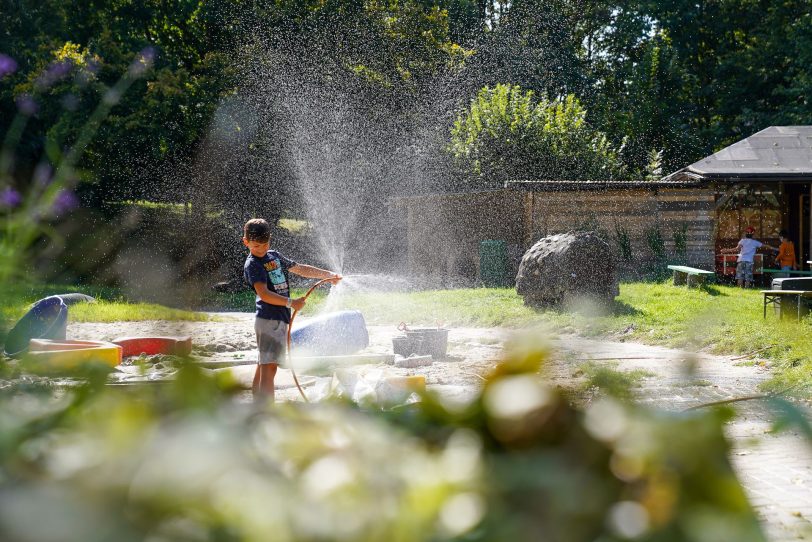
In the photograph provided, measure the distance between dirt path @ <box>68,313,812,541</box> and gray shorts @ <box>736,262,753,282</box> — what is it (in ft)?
27.9

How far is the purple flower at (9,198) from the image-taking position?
4.85ft

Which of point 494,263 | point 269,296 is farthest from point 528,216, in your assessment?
point 269,296

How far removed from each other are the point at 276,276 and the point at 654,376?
12.6ft

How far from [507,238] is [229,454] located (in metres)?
21.9

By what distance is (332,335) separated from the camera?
10.9 metres

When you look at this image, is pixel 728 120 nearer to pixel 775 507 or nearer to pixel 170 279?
pixel 170 279

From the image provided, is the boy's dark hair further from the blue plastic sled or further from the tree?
the tree

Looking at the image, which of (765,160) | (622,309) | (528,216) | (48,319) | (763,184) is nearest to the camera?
(48,319)

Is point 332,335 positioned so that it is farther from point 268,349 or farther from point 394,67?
point 394,67

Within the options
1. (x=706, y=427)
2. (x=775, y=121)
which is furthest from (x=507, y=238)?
(x=706, y=427)

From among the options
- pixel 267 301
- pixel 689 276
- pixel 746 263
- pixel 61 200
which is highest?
pixel 61 200

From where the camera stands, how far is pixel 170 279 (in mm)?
25172

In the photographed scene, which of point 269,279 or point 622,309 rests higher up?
point 269,279

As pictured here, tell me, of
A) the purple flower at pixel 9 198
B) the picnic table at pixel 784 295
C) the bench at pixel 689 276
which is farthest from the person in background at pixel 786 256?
the purple flower at pixel 9 198
